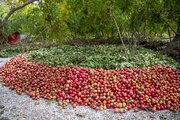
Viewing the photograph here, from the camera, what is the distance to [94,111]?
109 inches

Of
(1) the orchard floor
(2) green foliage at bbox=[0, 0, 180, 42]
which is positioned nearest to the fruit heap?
(1) the orchard floor

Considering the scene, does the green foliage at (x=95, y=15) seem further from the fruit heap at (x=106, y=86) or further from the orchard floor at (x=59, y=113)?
the orchard floor at (x=59, y=113)

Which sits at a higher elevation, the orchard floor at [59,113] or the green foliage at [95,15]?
the green foliage at [95,15]

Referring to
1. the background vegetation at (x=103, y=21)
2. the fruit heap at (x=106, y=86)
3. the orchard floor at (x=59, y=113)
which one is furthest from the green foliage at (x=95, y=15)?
the orchard floor at (x=59, y=113)

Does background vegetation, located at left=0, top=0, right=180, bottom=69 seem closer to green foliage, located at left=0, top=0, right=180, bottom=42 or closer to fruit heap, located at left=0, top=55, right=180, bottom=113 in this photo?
green foliage, located at left=0, top=0, right=180, bottom=42

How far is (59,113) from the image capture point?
8.74 ft

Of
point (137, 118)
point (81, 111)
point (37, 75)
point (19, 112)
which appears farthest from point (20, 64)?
point (137, 118)

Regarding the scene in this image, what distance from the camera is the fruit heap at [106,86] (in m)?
2.96

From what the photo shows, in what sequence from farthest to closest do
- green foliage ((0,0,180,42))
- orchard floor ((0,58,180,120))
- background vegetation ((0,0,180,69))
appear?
background vegetation ((0,0,180,69)) < green foliage ((0,0,180,42)) < orchard floor ((0,58,180,120))

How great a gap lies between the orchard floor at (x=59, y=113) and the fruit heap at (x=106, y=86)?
10cm

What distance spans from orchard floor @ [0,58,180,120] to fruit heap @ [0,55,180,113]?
10cm

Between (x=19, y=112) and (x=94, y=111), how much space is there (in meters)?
1.36

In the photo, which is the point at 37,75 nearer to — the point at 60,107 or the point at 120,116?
the point at 60,107

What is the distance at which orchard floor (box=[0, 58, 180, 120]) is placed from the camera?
2574mm
